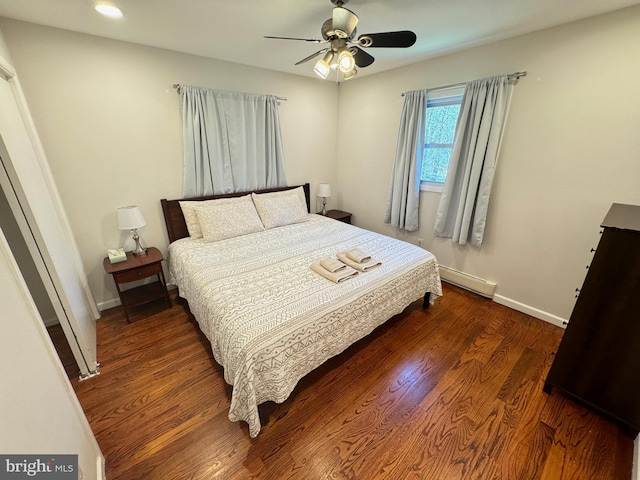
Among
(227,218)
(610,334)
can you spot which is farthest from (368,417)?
(227,218)

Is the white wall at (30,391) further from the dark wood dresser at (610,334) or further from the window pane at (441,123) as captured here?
the window pane at (441,123)

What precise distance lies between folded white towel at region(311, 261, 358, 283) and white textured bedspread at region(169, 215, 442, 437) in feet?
0.11

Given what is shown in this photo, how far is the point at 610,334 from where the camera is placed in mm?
1453

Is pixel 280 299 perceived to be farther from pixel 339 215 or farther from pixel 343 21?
pixel 339 215

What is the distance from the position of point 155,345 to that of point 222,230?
3.84ft

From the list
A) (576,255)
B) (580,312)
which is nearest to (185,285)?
(580,312)

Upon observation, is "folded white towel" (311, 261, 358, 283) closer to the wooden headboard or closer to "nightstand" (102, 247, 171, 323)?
"nightstand" (102, 247, 171, 323)

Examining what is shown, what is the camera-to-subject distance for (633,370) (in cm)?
141

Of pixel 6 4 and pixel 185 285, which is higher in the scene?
pixel 6 4

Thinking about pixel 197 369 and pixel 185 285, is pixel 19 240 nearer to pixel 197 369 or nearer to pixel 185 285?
pixel 185 285

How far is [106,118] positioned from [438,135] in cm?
331

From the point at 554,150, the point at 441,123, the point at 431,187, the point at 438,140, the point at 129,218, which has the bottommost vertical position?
the point at 129,218

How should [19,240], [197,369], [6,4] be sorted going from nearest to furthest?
[6,4] → [197,369] → [19,240]

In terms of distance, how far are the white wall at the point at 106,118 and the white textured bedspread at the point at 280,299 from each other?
2.25ft
